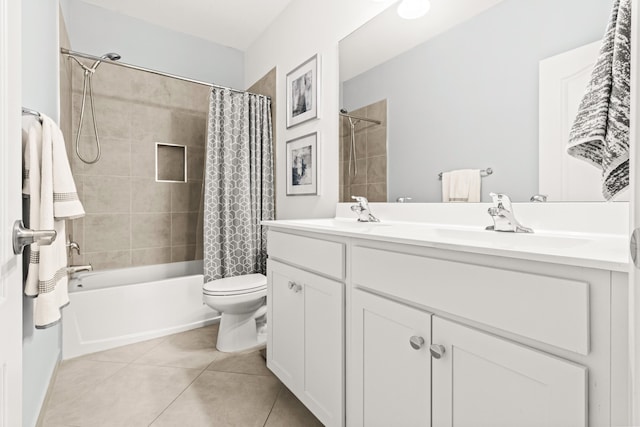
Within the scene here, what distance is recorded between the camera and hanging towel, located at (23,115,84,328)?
3.88 feet

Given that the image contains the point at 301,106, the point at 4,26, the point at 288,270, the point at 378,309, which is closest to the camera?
the point at 4,26

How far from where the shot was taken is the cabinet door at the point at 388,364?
0.86 meters

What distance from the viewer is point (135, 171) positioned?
2744mm

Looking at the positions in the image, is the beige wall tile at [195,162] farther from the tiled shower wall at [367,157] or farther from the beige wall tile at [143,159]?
the tiled shower wall at [367,157]

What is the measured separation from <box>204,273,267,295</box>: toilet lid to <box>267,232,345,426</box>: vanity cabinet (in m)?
0.50

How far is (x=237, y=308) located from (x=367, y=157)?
4.05 feet

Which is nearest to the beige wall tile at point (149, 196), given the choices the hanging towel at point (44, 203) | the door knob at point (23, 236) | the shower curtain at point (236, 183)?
the shower curtain at point (236, 183)

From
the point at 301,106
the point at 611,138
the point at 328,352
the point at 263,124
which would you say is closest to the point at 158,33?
the point at 263,124

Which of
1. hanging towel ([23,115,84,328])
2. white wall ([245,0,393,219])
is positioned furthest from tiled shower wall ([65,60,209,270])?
hanging towel ([23,115,84,328])

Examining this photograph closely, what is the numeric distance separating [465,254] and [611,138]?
37 centimetres

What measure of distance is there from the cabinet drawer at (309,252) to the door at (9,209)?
0.86 m

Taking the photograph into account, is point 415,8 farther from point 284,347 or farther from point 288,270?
point 284,347

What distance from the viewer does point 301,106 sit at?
2225mm

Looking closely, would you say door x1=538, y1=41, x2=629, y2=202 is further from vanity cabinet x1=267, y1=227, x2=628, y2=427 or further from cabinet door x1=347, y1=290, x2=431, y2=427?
cabinet door x1=347, y1=290, x2=431, y2=427
